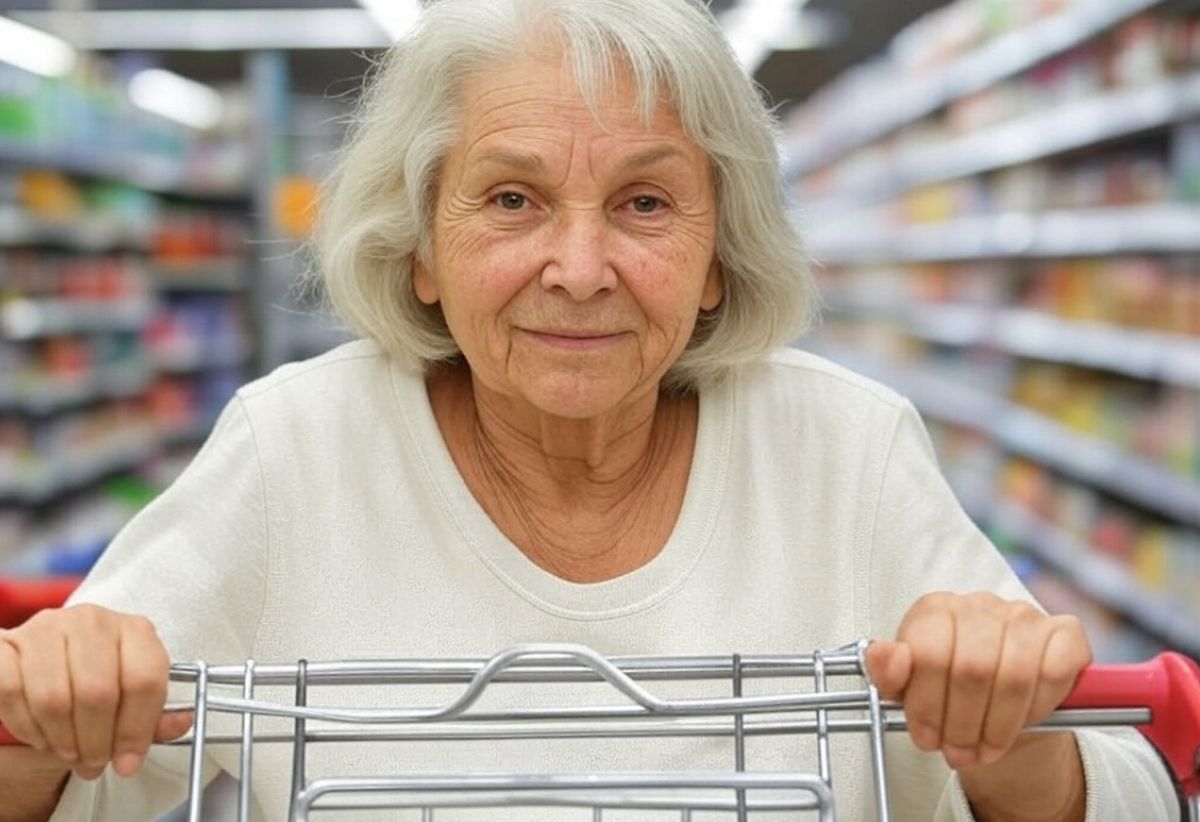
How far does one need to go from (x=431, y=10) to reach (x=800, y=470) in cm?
62

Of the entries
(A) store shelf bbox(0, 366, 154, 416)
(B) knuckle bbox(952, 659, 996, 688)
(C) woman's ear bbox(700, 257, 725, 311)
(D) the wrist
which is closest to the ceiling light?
(A) store shelf bbox(0, 366, 154, 416)

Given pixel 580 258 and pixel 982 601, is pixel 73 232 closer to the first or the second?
pixel 580 258

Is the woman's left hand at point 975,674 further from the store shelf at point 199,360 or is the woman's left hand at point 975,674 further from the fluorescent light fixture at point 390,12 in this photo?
the store shelf at point 199,360

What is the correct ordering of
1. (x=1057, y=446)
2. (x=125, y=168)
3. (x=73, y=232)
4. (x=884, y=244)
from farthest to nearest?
(x=884, y=244), (x=125, y=168), (x=73, y=232), (x=1057, y=446)

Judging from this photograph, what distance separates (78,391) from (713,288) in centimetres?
636

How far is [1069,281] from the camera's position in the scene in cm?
630

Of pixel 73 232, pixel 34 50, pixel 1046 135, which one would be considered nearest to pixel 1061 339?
pixel 1046 135

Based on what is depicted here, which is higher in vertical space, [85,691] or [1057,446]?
[1057,446]

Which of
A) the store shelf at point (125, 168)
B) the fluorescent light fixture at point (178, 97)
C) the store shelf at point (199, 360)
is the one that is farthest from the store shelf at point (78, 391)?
the fluorescent light fixture at point (178, 97)

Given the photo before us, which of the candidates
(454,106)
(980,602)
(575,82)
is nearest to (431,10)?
(454,106)

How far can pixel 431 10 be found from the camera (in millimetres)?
1732

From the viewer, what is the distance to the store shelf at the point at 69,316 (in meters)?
6.93

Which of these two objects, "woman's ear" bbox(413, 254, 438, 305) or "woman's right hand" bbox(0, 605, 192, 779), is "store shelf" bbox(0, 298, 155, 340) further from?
"woman's right hand" bbox(0, 605, 192, 779)

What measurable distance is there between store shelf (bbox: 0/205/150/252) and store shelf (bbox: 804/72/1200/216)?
3.30 metres
